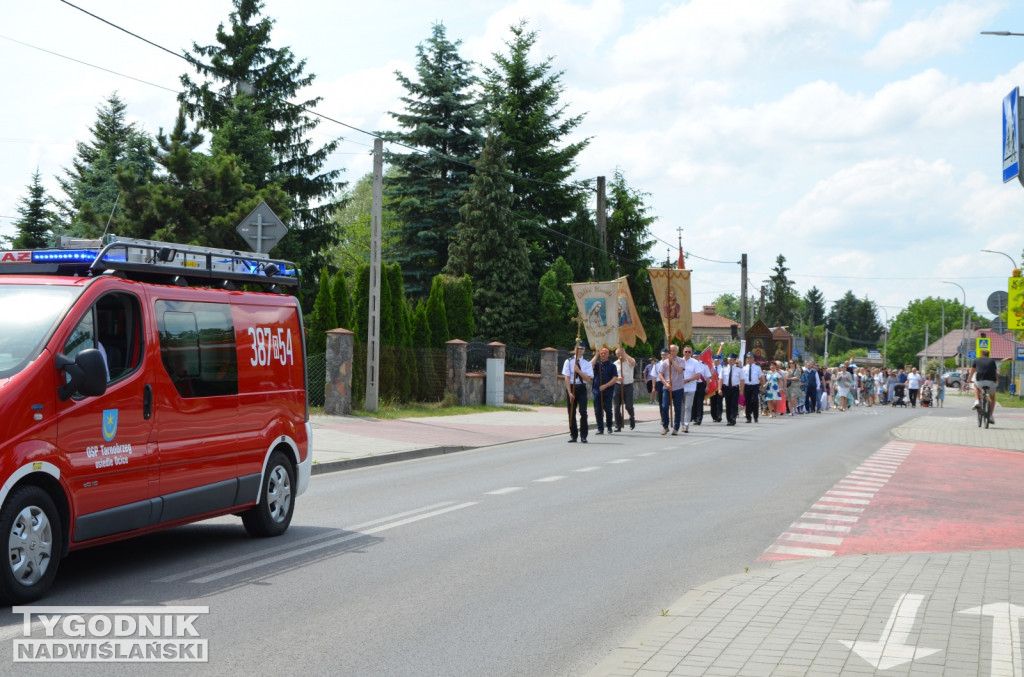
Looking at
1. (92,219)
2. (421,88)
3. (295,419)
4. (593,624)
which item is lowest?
(593,624)

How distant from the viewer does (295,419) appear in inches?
385

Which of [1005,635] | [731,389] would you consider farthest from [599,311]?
[1005,635]

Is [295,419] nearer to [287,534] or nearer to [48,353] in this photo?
[287,534]

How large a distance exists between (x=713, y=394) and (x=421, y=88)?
90.4 feet

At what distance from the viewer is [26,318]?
23.0 feet

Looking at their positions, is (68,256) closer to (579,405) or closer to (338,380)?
(579,405)

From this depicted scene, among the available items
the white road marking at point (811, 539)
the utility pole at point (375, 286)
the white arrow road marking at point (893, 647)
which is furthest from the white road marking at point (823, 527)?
the utility pole at point (375, 286)

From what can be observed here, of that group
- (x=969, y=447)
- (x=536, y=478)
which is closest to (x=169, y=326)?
(x=536, y=478)

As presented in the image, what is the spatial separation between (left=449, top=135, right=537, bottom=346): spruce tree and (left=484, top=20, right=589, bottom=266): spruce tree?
22.8ft

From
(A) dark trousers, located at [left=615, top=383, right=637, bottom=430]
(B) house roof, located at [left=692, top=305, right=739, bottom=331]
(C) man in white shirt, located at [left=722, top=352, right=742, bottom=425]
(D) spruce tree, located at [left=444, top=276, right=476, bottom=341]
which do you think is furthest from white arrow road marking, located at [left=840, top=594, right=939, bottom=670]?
(B) house roof, located at [left=692, top=305, right=739, bottom=331]

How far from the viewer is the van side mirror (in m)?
6.75

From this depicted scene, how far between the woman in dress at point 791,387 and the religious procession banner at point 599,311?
6578 mm

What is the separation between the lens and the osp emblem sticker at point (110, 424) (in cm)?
716

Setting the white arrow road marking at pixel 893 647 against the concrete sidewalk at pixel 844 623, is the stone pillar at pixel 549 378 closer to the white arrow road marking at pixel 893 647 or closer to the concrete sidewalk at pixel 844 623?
the concrete sidewalk at pixel 844 623
